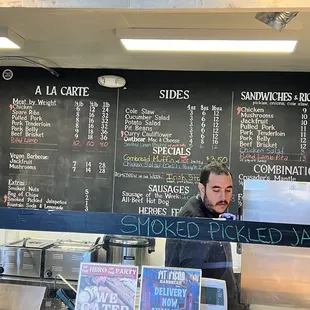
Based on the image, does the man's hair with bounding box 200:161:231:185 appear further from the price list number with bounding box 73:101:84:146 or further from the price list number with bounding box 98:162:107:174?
the price list number with bounding box 73:101:84:146

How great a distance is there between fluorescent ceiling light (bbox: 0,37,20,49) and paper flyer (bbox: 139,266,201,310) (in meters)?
2.22

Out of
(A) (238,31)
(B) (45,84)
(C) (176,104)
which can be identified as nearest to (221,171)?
(A) (238,31)

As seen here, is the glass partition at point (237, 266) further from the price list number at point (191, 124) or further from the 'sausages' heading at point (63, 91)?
the 'sausages' heading at point (63, 91)

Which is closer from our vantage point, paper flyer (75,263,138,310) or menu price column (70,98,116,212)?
paper flyer (75,263,138,310)

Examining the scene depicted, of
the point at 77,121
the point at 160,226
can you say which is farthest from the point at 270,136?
the point at 160,226

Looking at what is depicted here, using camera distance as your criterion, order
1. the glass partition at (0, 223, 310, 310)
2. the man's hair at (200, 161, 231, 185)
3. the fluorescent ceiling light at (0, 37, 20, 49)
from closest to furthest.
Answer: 1. the glass partition at (0, 223, 310, 310)
2. the man's hair at (200, 161, 231, 185)
3. the fluorescent ceiling light at (0, 37, 20, 49)

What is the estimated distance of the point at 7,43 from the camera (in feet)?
9.90

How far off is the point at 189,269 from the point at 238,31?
5.66ft

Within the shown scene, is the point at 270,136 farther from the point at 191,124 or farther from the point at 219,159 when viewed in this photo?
the point at 191,124

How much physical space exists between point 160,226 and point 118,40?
1946mm

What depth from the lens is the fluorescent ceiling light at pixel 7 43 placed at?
2.90m

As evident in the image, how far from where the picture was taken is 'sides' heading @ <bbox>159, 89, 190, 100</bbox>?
364 centimetres

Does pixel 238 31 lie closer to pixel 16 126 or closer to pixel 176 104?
pixel 176 104

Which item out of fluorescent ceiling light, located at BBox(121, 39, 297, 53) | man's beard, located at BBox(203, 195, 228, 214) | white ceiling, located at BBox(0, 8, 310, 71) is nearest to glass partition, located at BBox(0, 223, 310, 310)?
man's beard, located at BBox(203, 195, 228, 214)
